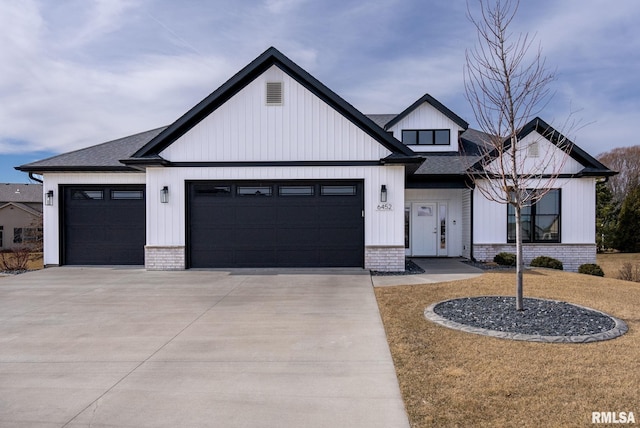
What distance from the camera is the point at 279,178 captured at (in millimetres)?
12234

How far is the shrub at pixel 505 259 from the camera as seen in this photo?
43.3 feet

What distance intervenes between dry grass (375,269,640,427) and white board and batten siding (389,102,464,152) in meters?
11.4

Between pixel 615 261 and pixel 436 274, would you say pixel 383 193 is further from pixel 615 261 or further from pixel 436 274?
pixel 615 261

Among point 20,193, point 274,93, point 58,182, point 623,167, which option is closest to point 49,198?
point 58,182

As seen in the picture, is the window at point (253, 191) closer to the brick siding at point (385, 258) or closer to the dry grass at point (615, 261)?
the brick siding at point (385, 258)

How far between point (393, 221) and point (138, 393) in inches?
358

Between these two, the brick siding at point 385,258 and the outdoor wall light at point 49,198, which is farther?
the outdoor wall light at point 49,198

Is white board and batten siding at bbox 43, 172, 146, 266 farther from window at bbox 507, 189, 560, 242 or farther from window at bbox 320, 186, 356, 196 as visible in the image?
window at bbox 507, 189, 560, 242

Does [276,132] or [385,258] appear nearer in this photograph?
[385,258]

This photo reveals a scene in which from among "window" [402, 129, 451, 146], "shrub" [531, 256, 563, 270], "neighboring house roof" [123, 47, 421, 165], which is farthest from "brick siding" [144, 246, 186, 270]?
→ "shrub" [531, 256, 563, 270]

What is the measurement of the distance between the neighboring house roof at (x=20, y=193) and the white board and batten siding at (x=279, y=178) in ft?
124

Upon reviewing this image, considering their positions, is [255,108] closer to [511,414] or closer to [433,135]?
[433,135]

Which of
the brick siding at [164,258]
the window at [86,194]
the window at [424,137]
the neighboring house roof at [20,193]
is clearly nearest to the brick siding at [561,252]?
the window at [424,137]

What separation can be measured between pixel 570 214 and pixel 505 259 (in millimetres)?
3512
